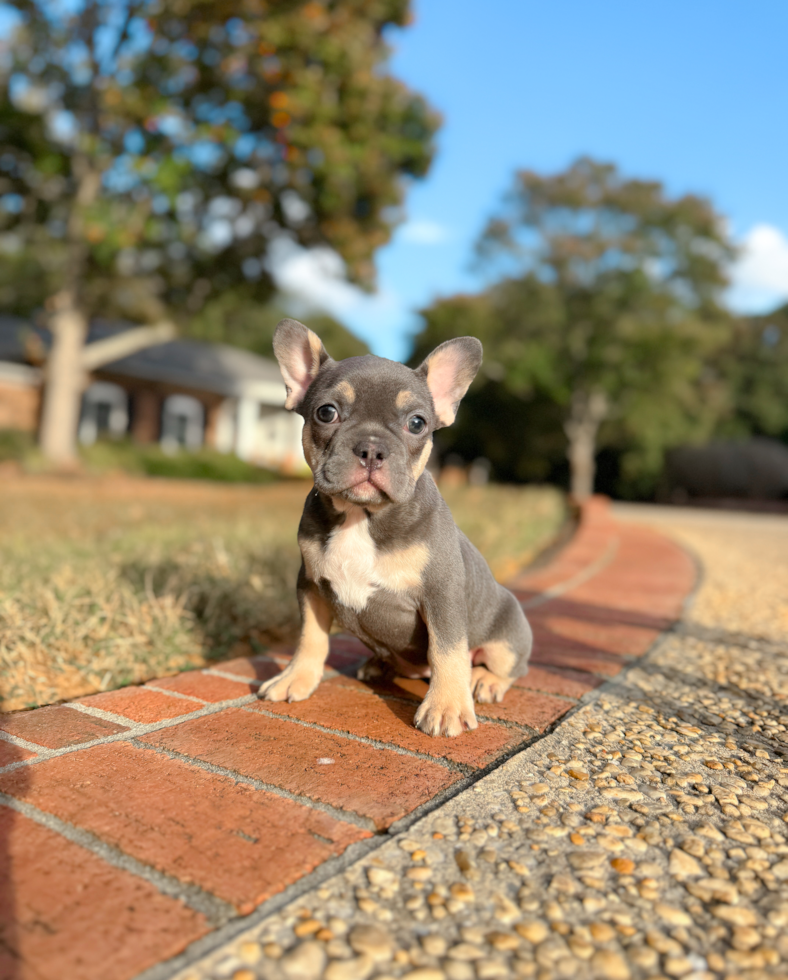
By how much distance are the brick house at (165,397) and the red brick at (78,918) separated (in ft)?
80.4

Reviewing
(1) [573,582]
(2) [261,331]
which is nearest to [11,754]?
(1) [573,582]

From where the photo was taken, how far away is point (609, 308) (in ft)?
109

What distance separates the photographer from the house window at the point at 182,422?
93.4 feet

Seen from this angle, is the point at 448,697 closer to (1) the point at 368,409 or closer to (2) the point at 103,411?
(1) the point at 368,409

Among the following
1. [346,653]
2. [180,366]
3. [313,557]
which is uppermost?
[180,366]

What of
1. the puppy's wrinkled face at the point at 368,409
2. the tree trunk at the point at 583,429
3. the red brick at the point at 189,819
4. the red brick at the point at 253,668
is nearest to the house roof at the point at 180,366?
the tree trunk at the point at 583,429

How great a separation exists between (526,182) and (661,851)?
38084 mm

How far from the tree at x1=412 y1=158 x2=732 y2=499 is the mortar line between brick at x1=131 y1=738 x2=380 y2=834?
3225 centimetres

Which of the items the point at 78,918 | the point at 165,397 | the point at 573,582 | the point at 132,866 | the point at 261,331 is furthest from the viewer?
the point at 261,331

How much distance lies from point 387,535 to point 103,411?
27.2 meters

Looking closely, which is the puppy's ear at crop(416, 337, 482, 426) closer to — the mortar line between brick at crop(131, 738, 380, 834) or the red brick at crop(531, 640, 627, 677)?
the red brick at crop(531, 640, 627, 677)

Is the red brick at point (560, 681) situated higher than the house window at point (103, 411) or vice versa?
the house window at point (103, 411)

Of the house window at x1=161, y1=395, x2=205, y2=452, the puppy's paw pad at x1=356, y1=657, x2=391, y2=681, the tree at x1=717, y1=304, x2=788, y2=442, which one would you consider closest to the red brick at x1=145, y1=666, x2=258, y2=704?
the puppy's paw pad at x1=356, y1=657, x2=391, y2=681

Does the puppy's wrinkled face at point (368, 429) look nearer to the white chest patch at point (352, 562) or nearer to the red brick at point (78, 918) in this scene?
the white chest patch at point (352, 562)
